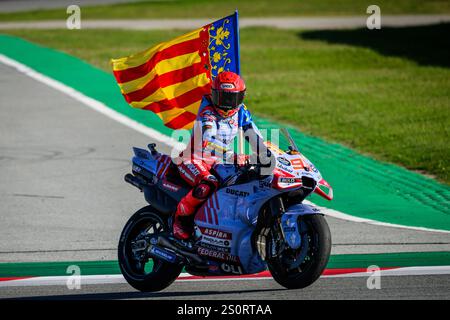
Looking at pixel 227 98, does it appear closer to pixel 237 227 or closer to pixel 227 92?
pixel 227 92

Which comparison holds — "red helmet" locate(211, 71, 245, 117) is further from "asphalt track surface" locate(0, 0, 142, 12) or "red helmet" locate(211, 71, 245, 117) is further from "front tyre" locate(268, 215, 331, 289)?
"asphalt track surface" locate(0, 0, 142, 12)

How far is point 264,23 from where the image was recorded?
A: 106 feet

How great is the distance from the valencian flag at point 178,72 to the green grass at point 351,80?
452 centimetres

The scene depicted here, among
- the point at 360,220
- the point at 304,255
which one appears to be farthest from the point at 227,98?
the point at 360,220

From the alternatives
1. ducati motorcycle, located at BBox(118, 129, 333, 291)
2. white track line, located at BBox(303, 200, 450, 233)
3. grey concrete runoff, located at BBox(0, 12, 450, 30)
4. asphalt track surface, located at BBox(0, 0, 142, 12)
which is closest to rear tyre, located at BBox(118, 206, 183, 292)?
ducati motorcycle, located at BBox(118, 129, 333, 291)

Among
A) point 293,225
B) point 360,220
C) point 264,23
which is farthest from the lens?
point 264,23

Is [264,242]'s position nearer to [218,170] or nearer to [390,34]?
[218,170]

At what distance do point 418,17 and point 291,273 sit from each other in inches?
1012

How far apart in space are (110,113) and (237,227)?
34.1 ft

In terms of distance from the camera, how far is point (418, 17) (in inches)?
1291

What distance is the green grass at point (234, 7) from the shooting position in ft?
113

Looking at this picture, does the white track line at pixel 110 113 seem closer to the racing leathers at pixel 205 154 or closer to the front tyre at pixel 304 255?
the racing leathers at pixel 205 154

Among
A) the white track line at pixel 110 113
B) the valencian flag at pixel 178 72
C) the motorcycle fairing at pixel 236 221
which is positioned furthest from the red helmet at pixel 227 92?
the white track line at pixel 110 113
